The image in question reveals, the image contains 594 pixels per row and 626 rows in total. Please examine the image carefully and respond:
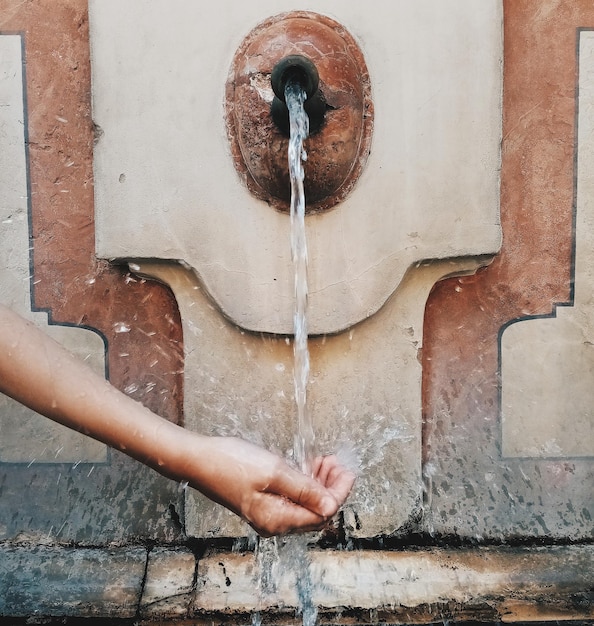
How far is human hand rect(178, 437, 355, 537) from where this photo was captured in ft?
2.89

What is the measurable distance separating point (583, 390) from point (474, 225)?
0.48 meters

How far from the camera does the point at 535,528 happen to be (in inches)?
59.4

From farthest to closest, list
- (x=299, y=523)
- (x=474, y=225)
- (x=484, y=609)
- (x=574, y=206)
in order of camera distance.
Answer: (x=574, y=206) < (x=474, y=225) < (x=484, y=609) < (x=299, y=523)

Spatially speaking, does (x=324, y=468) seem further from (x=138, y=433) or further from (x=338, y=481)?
(x=138, y=433)

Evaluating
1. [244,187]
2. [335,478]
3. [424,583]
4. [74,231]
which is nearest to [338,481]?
[335,478]

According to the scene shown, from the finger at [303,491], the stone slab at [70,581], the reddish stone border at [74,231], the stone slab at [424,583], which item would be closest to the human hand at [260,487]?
the finger at [303,491]

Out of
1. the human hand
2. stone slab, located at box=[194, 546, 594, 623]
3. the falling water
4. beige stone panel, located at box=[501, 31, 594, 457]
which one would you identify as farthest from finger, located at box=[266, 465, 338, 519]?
beige stone panel, located at box=[501, 31, 594, 457]

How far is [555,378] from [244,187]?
2.75ft

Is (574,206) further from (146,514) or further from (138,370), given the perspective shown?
(146,514)

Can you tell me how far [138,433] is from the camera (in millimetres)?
875

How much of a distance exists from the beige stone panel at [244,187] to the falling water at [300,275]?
0.08 ft

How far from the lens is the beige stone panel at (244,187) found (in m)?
1.36

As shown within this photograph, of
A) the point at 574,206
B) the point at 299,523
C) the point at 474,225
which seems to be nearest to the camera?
the point at 299,523

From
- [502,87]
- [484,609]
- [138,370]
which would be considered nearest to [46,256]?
[138,370]
